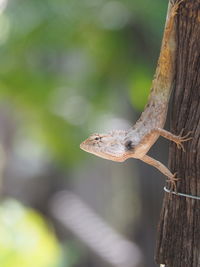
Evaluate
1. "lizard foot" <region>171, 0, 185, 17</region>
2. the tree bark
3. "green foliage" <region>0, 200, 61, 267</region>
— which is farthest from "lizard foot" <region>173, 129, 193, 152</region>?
"green foliage" <region>0, 200, 61, 267</region>

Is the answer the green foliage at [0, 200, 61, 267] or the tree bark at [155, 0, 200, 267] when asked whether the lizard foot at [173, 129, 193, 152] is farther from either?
the green foliage at [0, 200, 61, 267]

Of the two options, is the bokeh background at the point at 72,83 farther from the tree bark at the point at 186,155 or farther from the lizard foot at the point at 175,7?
the lizard foot at the point at 175,7

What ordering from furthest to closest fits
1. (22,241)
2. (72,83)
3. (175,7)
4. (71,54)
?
(72,83)
(71,54)
(22,241)
(175,7)

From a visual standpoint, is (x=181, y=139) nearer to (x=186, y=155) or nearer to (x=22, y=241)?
(x=186, y=155)

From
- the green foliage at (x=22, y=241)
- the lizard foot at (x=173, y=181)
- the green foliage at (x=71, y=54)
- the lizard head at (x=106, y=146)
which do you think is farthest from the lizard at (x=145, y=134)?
the green foliage at (x=71, y=54)

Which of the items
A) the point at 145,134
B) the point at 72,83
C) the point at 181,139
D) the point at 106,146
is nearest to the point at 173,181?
the point at 181,139

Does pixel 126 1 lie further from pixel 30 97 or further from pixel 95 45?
pixel 30 97

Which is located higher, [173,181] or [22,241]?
[173,181]
